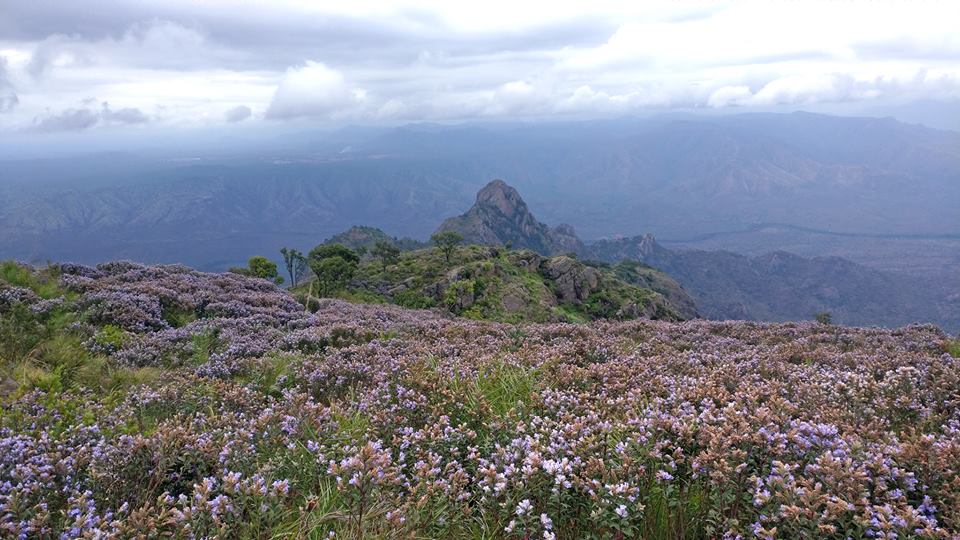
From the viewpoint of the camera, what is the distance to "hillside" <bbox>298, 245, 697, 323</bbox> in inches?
1713

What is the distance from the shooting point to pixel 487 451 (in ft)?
15.4

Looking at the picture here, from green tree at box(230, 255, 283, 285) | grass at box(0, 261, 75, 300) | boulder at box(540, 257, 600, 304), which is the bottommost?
boulder at box(540, 257, 600, 304)

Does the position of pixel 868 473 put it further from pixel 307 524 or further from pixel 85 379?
pixel 85 379

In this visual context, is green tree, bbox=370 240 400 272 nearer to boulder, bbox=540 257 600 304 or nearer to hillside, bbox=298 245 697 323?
hillside, bbox=298 245 697 323

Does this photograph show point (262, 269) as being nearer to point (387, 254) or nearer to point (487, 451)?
point (387, 254)

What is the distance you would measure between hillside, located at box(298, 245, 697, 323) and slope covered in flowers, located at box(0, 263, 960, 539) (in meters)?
28.4

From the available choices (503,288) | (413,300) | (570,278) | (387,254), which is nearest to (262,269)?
(413,300)

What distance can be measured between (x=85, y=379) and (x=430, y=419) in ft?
22.3

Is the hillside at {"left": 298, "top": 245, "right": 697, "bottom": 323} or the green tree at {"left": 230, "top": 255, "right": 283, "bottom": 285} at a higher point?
the green tree at {"left": 230, "top": 255, "right": 283, "bottom": 285}

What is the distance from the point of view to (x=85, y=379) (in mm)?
9094

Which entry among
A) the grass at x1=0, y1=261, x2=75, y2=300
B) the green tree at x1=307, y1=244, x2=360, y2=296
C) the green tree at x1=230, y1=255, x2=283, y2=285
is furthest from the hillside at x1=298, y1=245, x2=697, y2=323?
the grass at x1=0, y1=261, x2=75, y2=300

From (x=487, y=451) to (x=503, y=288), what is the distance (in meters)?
42.7

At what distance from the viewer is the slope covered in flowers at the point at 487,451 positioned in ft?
11.2

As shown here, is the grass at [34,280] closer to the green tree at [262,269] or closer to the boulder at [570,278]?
the green tree at [262,269]
